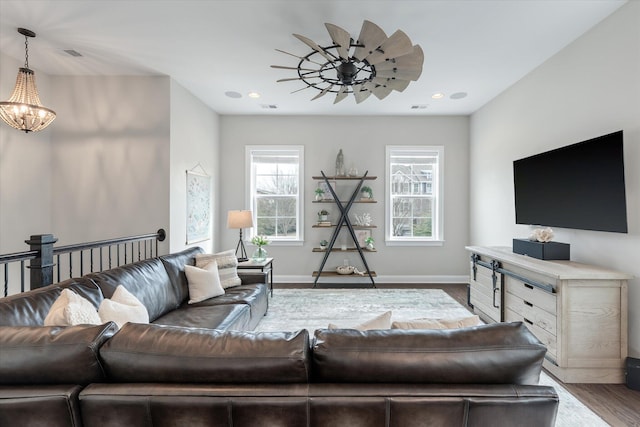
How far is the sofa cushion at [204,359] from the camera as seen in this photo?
3.29 ft

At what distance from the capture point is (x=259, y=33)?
9.57ft

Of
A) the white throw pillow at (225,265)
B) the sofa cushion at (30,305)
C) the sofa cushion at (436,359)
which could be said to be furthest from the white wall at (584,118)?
the sofa cushion at (30,305)

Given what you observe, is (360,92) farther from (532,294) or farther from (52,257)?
(52,257)

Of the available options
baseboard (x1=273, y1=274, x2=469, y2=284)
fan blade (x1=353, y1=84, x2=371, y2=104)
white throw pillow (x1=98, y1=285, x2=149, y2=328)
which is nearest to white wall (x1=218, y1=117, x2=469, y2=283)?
baseboard (x1=273, y1=274, x2=469, y2=284)

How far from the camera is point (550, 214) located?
10.4 ft

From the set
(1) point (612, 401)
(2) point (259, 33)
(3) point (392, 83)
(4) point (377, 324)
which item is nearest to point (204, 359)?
(4) point (377, 324)

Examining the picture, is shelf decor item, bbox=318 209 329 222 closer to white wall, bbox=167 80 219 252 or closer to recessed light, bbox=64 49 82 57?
white wall, bbox=167 80 219 252

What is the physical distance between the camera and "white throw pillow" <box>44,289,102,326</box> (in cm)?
150

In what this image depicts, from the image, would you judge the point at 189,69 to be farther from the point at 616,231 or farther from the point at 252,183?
the point at 616,231

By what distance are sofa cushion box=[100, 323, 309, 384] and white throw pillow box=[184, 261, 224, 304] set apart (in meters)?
2.04

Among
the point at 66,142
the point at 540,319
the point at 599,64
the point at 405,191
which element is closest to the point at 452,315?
the point at 540,319

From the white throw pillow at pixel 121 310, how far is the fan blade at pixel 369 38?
7.59 feet

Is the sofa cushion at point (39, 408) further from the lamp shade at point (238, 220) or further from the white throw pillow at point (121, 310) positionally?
the lamp shade at point (238, 220)

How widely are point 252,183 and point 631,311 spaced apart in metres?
4.87
